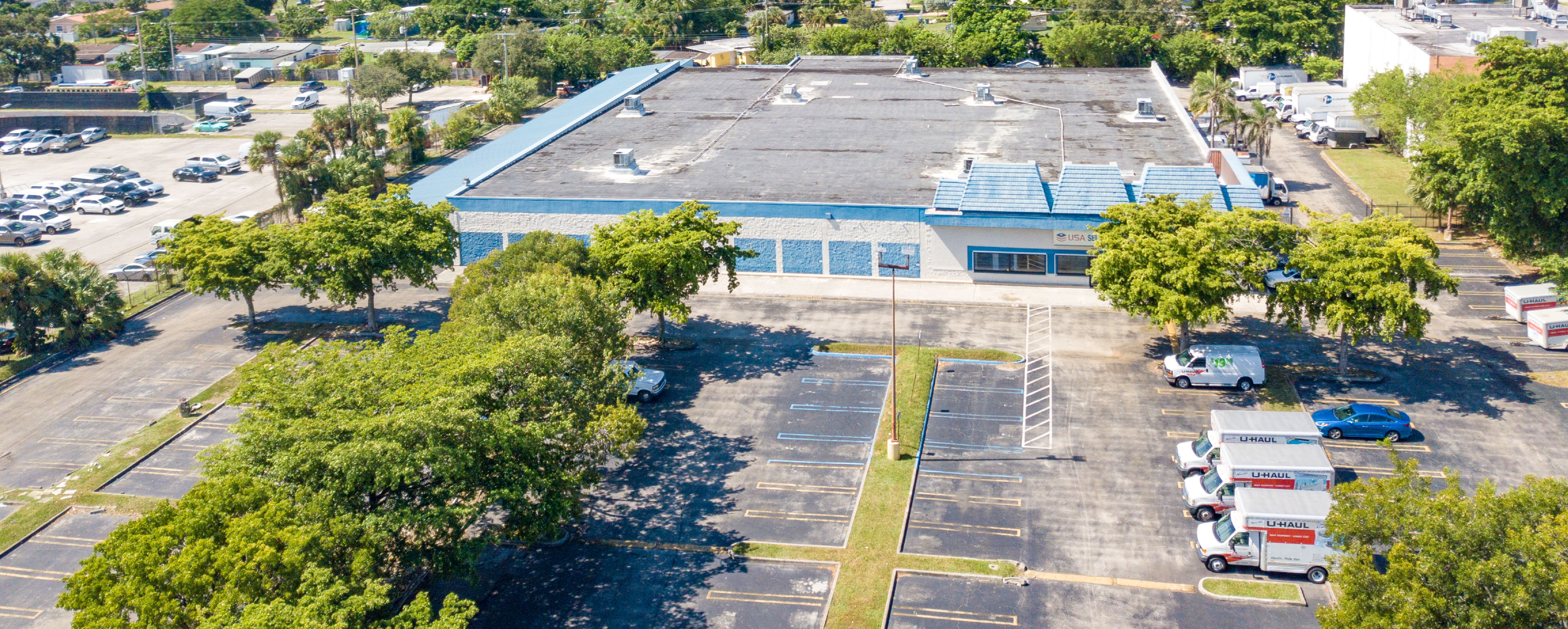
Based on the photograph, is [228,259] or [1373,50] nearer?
[228,259]

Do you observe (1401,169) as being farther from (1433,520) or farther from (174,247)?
(174,247)

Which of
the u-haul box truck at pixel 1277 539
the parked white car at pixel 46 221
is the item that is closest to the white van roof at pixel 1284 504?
the u-haul box truck at pixel 1277 539

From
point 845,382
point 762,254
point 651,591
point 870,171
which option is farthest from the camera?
point 870,171

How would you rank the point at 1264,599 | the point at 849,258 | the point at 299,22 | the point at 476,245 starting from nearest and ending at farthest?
the point at 1264,599
the point at 849,258
the point at 476,245
the point at 299,22

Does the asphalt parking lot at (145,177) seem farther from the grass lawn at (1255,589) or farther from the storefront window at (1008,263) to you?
the grass lawn at (1255,589)

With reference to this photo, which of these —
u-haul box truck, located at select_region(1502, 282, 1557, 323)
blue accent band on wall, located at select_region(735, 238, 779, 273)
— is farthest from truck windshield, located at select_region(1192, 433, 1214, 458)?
blue accent band on wall, located at select_region(735, 238, 779, 273)

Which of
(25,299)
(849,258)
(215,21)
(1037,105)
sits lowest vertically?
(849,258)

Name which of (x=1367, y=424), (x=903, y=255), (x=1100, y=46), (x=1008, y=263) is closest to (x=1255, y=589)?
(x=1367, y=424)

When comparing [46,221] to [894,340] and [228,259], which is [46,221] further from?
[894,340]
